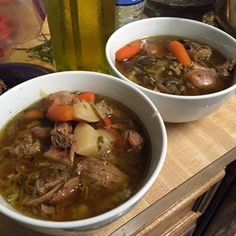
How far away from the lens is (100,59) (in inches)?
36.1

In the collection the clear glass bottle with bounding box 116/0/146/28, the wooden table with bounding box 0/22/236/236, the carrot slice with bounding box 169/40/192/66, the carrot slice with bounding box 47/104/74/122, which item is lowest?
the wooden table with bounding box 0/22/236/236

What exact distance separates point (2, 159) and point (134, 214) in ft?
0.85

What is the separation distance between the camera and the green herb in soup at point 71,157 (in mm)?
606

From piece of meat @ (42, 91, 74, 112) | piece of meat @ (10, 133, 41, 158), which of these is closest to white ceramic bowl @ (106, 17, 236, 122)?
piece of meat @ (42, 91, 74, 112)

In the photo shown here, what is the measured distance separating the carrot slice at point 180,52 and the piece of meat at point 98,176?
36 centimetres

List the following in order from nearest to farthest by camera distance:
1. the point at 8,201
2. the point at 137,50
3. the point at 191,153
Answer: the point at 8,201
the point at 191,153
the point at 137,50

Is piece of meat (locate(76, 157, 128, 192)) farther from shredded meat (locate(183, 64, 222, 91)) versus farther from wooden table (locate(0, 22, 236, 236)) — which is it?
shredded meat (locate(183, 64, 222, 91))

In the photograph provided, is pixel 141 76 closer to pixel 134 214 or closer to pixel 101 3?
pixel 101 3

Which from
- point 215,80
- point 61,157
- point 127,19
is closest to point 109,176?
point 61,157

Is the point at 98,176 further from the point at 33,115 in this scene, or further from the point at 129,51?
the point at 129,51

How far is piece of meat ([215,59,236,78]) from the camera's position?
854mm

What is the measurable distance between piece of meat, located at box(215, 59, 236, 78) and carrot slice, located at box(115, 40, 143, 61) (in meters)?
0.20

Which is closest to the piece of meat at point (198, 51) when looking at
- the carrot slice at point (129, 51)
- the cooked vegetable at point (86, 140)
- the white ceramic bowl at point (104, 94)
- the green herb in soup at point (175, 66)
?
the green herb in soup at point (175, 66)

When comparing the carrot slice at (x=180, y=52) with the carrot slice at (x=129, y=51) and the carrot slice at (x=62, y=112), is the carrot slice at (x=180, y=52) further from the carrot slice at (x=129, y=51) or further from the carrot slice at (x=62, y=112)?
the carrot slice at (x=62, y=112)
